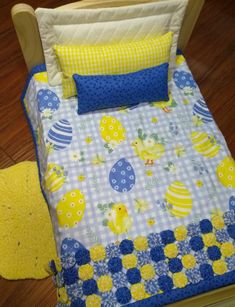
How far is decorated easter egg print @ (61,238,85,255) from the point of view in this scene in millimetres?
1181

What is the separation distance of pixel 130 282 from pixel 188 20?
131cm

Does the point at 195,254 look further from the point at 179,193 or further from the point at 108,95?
the point at 108,95

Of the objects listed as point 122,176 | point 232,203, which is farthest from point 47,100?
point 232,203

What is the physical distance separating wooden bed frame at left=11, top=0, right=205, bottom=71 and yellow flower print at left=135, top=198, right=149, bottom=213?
861 millimetres

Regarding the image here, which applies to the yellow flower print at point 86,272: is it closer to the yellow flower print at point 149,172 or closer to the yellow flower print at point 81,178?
the yellow flower print at point 81,178

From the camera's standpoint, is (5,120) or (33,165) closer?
(33,165)

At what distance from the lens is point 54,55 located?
1.45m

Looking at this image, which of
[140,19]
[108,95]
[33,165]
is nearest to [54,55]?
[108,95]

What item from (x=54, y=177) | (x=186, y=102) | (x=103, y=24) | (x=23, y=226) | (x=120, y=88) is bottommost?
(x=23, y=226)

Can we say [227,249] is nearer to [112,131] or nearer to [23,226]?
[112,131]

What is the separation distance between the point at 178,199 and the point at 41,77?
88 cm

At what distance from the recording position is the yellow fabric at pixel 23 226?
1.51 m

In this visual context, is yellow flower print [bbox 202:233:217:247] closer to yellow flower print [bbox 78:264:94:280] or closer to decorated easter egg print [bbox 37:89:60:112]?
yellow flower print [bbox 78:264:94:280]

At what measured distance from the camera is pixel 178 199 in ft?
4.32
